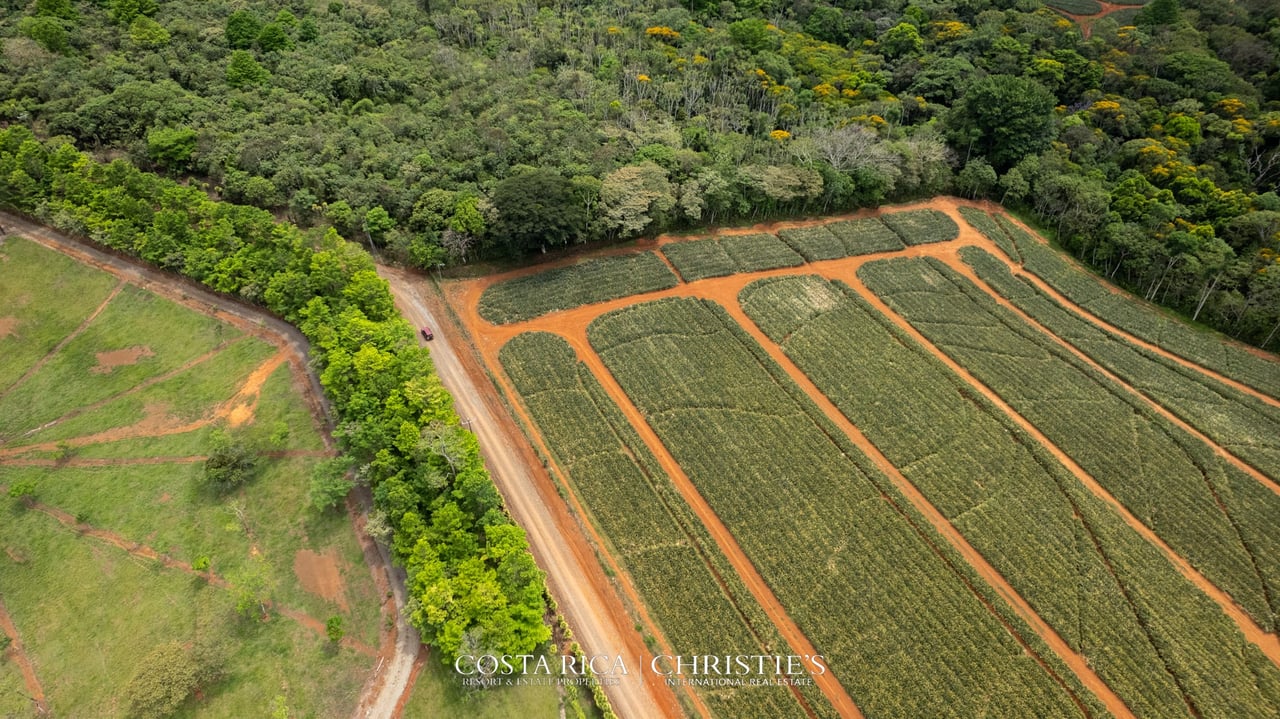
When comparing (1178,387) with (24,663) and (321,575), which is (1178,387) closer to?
(321,575)

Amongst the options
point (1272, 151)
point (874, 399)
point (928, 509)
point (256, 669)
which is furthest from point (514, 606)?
point (1272, 151)

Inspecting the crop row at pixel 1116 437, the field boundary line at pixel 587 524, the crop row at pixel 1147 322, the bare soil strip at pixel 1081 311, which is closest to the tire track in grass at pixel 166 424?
the field boundary line at pixel 587 524

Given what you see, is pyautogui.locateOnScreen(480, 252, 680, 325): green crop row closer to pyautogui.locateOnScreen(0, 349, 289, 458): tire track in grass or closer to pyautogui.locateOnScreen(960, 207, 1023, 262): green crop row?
pyautogui.locateOnScreen(0, 349, 289, 458): tire track in grass

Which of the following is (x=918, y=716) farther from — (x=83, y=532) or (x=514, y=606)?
(x=83, y=532)

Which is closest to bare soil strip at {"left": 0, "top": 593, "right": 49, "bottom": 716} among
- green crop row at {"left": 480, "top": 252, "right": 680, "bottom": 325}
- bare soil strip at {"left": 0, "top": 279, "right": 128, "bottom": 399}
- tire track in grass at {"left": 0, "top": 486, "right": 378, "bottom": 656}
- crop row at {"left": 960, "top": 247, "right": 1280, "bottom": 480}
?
tire track in grass at {"left": 0, "top": 486, "right": 378, "bottom": 656}

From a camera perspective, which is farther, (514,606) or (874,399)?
(874,399)
